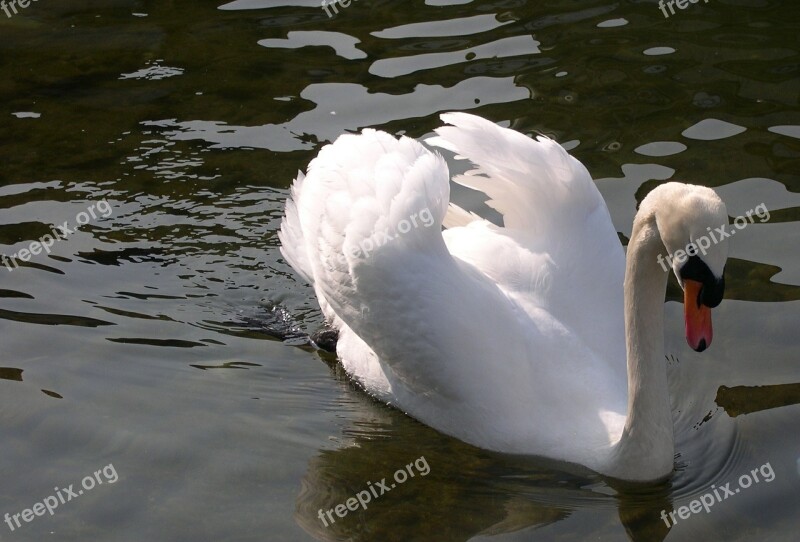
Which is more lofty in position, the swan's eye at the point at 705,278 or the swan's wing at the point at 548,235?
the swan's eye at the point at 705,278

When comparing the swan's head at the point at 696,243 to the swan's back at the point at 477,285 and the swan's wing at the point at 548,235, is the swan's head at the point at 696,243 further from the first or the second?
the swan's wing at the point at 548,235

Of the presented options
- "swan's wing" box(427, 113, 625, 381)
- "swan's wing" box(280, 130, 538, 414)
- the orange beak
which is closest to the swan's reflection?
"swan's wing" box(280, 130, 538, 414)

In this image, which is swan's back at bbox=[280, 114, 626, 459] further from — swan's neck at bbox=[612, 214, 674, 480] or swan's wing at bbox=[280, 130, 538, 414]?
swan's neck at bbox=[612, 214, 674, 480]

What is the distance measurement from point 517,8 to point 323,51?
1841mm

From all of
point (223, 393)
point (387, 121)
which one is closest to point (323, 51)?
point (387, 121)

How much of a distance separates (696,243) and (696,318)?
1.28 feet

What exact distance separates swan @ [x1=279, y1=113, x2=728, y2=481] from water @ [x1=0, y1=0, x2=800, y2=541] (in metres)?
0.23

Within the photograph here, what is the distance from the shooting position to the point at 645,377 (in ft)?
19.6

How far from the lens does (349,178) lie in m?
6.86

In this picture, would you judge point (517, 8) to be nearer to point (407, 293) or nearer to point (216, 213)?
point (216, 213)

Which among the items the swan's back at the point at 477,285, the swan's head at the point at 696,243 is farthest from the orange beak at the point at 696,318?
the swan's back at the point at 477,285

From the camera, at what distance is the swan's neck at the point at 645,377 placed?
19.2ft

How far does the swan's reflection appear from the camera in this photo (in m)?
6.07

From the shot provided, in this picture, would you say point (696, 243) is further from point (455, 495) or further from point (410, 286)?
point (455, 495)
